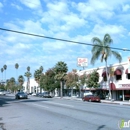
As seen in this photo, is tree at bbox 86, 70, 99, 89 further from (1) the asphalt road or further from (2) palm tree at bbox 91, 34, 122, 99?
(1) the asphalt road

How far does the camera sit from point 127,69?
41.9 m

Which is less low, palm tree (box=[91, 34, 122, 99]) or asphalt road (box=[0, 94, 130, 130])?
palm tree (box=[91, 34, 122, 99])

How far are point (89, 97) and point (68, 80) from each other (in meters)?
17.3

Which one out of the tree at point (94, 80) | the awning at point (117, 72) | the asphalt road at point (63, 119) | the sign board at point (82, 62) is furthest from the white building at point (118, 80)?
the sign board at point (82, 62)

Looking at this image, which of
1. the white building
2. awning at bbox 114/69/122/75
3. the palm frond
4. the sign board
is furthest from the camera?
the sign board

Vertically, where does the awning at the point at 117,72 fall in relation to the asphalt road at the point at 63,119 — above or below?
above

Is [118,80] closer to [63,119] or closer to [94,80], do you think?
[94,80]

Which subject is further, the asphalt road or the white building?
the white building

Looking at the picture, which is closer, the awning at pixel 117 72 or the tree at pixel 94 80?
the awning at pixel 117 72

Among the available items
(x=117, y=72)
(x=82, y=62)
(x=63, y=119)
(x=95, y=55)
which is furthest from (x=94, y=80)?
(x=63, y=119)

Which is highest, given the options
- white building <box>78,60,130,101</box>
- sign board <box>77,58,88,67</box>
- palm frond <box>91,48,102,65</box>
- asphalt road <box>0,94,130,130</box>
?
sign board <box>77,58,88,67</box>

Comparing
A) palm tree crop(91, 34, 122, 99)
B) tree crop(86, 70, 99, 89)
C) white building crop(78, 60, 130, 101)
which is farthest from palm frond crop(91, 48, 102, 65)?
tree crop(86, 70, 99, 89)

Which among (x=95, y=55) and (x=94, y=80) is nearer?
(x=95, y=55)

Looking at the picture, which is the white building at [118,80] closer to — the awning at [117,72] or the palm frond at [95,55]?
the awning at [117,72]
